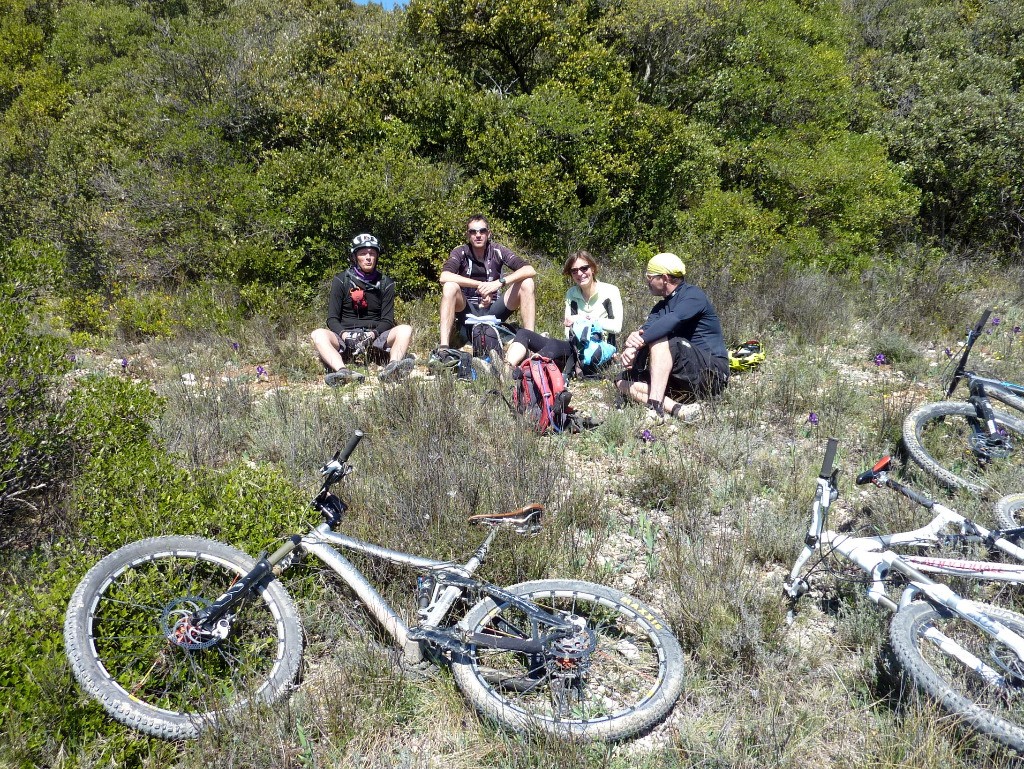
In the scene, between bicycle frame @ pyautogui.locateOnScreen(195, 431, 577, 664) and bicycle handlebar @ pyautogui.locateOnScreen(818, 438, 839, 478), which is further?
bicycle handlebar @ pyautogui.locateOnScreen(818, 438, 839, 478)

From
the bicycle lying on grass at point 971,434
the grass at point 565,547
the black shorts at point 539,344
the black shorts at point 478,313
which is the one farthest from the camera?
the black shorts at point 478,313

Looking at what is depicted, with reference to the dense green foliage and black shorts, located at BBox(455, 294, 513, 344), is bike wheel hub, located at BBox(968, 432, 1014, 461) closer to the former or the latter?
black shorts, located at BBox(455, 294, 513, 344)

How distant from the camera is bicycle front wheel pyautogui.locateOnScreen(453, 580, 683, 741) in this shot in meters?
2.10

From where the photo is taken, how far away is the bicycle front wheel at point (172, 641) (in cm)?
205

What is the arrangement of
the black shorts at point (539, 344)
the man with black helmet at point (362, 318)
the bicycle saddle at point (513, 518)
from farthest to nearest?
the man with black helmet at point (362, 318) → the black shorts at point (539, 344) → the bicycle saddle at point (513, 518)

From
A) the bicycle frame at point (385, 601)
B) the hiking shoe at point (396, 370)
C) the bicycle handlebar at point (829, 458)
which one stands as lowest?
the hiking shoe at point (396, 370)

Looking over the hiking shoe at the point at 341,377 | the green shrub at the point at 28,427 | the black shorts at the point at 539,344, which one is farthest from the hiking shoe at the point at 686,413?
the green shrub at the point at 28,427

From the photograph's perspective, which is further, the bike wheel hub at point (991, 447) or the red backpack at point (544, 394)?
the red backpack at point (544, 394)

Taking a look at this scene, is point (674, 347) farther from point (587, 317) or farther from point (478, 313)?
point (478, 313)

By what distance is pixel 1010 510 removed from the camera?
10.3 feet

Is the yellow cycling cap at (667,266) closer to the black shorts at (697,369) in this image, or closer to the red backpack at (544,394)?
the black shorts at (697,369)

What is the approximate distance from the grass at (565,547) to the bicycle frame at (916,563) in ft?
0.72

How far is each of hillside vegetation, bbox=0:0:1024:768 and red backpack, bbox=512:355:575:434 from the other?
0.69 feet

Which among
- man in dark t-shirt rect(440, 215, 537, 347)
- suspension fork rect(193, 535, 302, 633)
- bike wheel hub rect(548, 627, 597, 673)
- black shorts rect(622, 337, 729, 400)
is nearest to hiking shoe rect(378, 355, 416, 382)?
man in dark t-shirt rect(440, 215, 537, 347)
